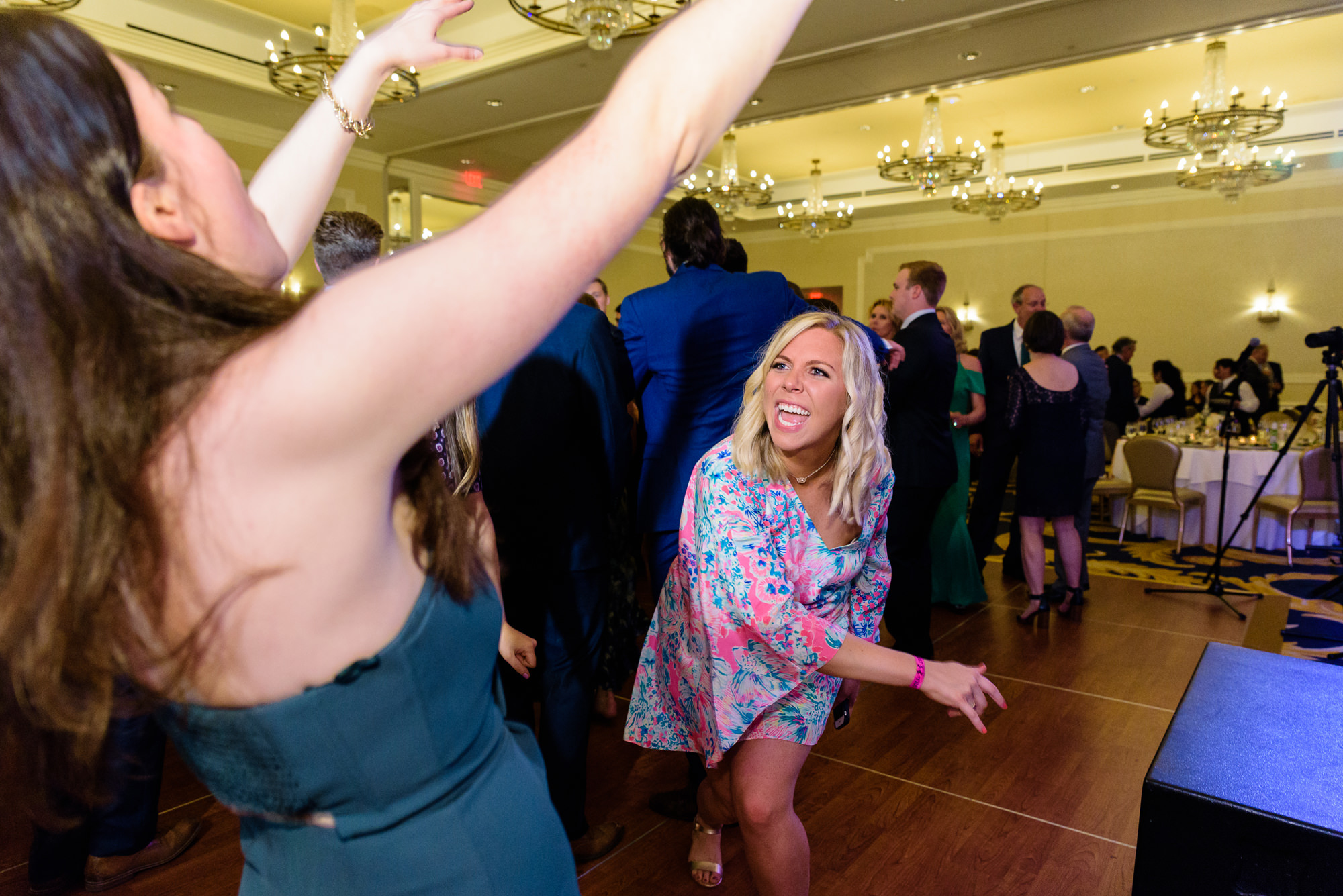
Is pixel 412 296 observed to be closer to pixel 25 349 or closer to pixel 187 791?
pixel 25 349

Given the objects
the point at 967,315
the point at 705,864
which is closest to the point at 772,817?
the point at 705,864

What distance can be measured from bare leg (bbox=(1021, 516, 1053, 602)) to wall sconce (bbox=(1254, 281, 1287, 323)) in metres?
8.78

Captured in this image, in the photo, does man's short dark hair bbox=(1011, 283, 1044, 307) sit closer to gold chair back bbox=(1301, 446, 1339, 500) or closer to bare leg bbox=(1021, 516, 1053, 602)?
bare leg bbox=(1021, 516, 1053, 602)

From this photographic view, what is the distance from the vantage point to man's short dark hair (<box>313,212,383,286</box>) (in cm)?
200

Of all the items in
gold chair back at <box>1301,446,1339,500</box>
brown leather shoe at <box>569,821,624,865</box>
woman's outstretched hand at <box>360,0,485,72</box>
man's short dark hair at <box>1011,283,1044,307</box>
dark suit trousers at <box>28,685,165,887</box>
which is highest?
woman's outstretched hand at <box>360,0,485,72</box>

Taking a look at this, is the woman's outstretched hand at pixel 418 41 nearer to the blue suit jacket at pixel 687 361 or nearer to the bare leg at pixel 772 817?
the bare leg at pixel 772 817

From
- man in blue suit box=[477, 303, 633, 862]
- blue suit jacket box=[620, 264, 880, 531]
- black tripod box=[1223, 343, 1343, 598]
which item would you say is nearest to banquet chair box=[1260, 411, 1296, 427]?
black tripod box=[1223, 343, 1343, 598]

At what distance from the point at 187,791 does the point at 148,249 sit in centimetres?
302

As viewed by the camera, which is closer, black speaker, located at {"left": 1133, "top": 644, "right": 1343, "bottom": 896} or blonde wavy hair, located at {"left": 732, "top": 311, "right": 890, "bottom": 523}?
black speaker, located at {"left": 1133, "top": 644, "right": 1343, "bottom": 896}

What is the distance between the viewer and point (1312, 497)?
643cm

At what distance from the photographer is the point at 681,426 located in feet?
8.98

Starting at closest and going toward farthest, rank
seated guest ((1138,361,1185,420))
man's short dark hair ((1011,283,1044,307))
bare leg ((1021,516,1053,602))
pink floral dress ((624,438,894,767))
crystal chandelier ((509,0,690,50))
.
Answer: pink floral dress ((624,438,894,767)), crystal chandelier ((509,0,690,50)), bare leg ((1021,516,1053,602)), man's short dark hair ((1011,283,1044,307)), seated guest ((1138,361,1185,420))

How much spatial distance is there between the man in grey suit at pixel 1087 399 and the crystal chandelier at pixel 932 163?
3.24 metres

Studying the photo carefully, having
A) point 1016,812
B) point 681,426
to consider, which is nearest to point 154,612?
point 681,426
